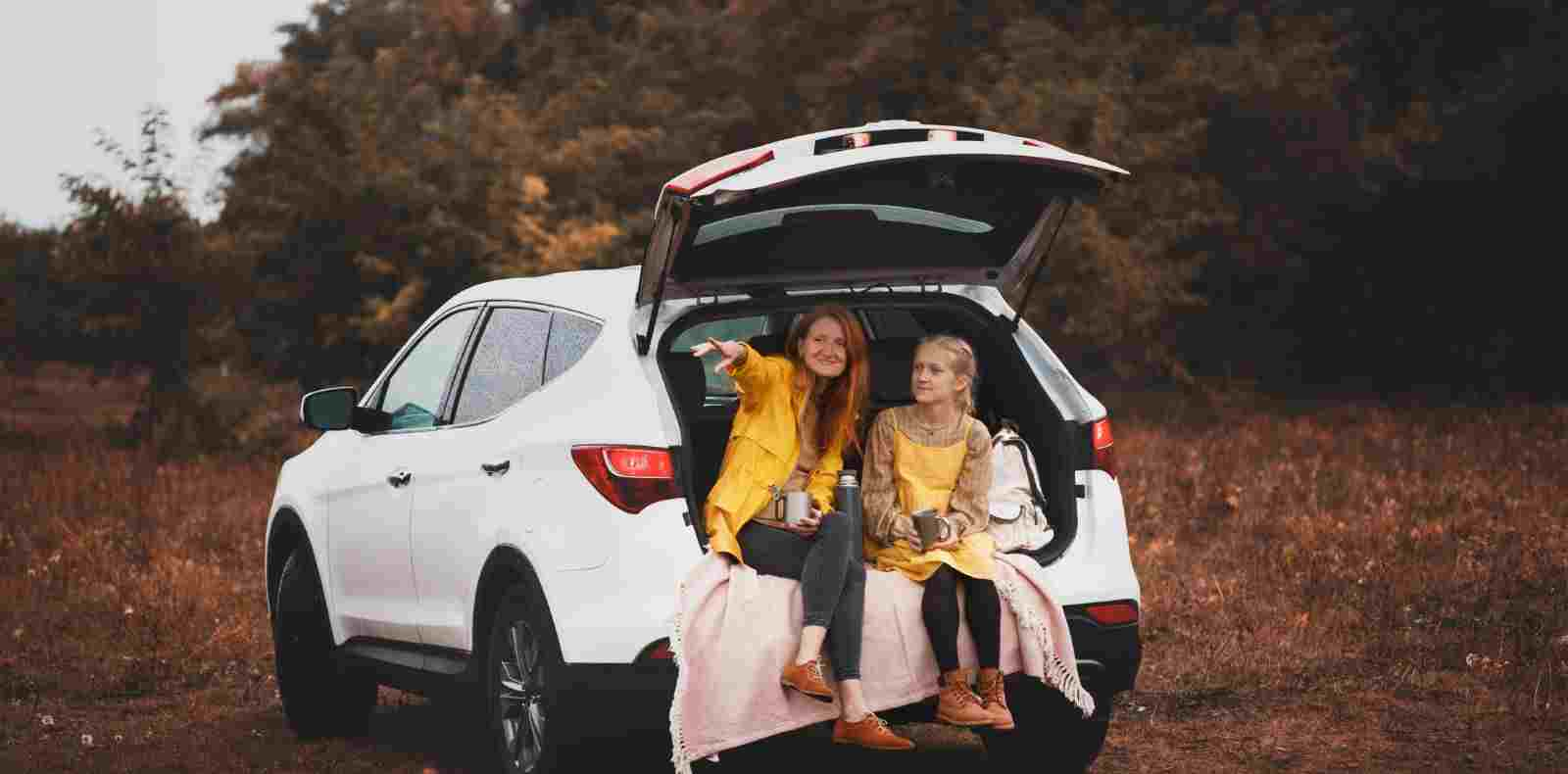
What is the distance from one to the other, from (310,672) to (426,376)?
1.62 meters

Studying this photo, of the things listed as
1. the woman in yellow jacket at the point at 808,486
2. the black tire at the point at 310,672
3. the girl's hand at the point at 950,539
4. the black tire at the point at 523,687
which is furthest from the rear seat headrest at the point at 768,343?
the black tire at the point at 310,672

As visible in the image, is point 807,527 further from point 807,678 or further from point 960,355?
point 960,355

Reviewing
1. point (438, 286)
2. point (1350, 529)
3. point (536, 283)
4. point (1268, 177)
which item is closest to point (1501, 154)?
point (1268, 177)

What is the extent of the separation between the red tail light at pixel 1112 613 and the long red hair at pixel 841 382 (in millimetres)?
906

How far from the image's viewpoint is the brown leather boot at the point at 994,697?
5.94 metres

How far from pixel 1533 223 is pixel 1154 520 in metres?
17.9

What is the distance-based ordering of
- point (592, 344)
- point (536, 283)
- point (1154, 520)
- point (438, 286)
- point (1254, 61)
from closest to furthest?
point (592, 344)
point (536, 283)
point (1154, 520)
point (1254, 61)
point (438, 286)

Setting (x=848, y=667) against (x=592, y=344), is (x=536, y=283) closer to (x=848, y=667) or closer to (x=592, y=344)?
(x=592, y=344)

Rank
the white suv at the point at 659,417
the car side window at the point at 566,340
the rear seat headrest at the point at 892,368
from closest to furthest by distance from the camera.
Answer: the white suv at the point at 659,417 < the car side window at the point at 566,340 < the rear seat headrest at the point at 892,368

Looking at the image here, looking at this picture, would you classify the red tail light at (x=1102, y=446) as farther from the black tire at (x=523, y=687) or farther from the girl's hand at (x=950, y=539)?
the black tire at (x=523, y=687)

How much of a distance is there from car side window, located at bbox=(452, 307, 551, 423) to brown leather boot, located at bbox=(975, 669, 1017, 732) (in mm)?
1673

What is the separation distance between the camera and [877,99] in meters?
32.2

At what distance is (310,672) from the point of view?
840 centimetres

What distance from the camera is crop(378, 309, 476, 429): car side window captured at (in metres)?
7.33
